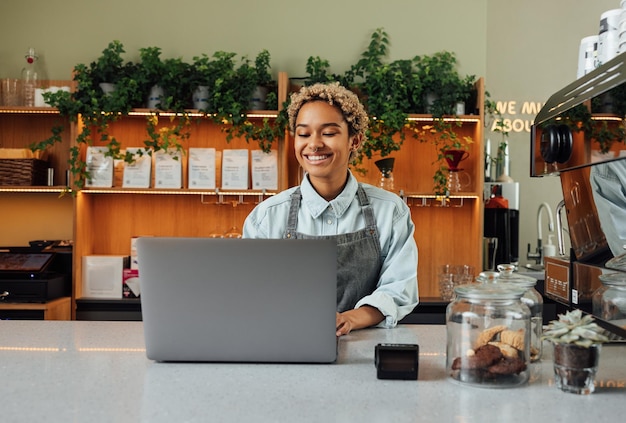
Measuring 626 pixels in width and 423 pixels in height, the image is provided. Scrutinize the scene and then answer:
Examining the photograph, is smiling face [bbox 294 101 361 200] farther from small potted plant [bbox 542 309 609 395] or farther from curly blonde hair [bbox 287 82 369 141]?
small potted plant [bbox 542 309 609 395]

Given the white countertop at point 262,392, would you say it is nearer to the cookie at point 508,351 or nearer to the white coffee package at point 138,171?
the cookie at point 508,351

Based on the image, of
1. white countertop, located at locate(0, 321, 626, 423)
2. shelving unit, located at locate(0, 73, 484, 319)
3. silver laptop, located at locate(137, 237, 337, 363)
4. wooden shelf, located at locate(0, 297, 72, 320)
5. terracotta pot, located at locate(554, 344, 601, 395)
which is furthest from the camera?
shelving unit, located at locate(0, 73, 484, 319)

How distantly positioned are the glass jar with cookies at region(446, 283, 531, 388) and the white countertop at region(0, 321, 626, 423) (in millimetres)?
28

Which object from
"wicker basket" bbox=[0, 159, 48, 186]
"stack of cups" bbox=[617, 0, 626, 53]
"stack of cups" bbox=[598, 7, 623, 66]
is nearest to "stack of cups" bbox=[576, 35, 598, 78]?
"stack of cups" bbox=[598, 7, 623, 66]

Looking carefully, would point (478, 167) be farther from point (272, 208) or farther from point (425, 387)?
point (425, 387)

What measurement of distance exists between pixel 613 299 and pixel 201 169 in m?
2.90

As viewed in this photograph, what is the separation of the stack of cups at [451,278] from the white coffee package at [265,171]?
115 cm

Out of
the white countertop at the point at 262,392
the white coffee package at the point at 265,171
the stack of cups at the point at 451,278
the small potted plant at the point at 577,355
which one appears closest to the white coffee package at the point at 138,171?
the white coffee package at the point at 265,171

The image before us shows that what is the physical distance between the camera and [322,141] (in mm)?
2209

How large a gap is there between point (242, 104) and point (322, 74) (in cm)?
51

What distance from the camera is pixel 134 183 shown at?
4.14 m

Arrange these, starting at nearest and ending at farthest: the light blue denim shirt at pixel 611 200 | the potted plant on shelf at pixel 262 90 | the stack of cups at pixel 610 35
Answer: the light blue denim shirt at pixel 611 200 < the stack of cups at pixel 610 35 < the potted plant on shelf at pixel 262 90

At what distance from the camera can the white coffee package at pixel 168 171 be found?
13.5 feet

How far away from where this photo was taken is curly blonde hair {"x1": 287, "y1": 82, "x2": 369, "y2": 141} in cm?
223
